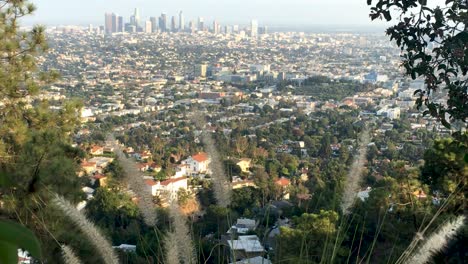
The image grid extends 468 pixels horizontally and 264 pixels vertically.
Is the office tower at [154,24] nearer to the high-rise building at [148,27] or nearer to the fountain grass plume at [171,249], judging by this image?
the high-rise building at [148,27]

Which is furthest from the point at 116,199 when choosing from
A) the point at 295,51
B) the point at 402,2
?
the point at 295,51

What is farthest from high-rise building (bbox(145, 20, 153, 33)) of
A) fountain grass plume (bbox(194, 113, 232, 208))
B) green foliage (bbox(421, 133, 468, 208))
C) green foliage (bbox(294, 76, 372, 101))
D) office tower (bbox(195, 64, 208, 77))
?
fountain grass plume (bbox(194, 113, 232, 208))

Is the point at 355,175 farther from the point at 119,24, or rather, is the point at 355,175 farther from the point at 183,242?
the point at 119,24

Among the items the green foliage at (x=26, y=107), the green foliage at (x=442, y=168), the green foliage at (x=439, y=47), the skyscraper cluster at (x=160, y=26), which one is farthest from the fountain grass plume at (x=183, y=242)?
the skyscraper cluster at (x=160, y=26)

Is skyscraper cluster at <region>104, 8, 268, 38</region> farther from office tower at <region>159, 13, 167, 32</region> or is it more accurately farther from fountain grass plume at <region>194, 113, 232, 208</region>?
fountain grass plume at <region>194, 113, 232, 208</region>

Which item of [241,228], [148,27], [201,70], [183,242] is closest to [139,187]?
[183,242]

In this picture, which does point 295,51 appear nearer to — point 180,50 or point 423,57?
point 180,50

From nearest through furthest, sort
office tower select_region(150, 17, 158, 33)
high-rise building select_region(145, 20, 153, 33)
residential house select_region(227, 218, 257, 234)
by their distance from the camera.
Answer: residential house select_region(227, 218, 257, 234)
high-rise building select_region(145, 20, 153, 33)
office tower select_region(150, 17, 158, 33)
